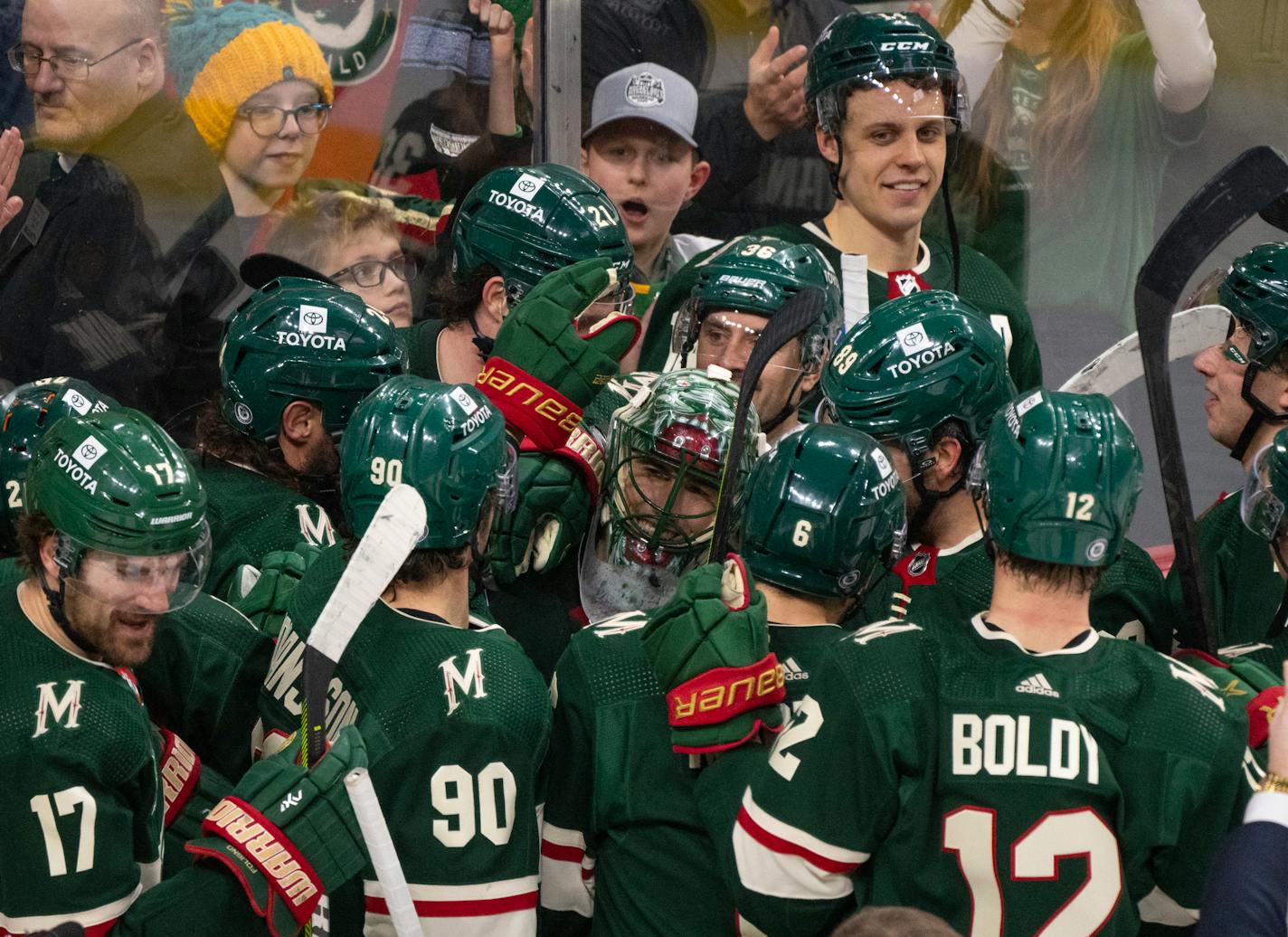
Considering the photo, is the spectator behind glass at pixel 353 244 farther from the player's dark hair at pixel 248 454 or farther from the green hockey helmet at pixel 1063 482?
the green hockey helmet at pixel 1063 482

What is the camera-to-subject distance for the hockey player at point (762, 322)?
155 inches

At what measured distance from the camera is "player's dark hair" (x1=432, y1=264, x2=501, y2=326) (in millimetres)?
4359

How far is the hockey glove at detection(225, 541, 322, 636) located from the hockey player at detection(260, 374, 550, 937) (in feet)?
1.47

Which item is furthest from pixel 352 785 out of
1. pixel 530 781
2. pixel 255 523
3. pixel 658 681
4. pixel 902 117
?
pixel 902 117

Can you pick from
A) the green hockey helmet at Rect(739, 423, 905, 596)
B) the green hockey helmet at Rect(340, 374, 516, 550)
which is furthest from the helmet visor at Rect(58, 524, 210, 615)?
the green hockey helmet at Rect(739, 423, 905, 596)

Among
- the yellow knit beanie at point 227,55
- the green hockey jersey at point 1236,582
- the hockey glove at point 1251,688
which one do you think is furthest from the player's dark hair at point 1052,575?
the yellow knit beanie at point 227,55

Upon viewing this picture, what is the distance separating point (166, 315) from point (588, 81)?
1594mm

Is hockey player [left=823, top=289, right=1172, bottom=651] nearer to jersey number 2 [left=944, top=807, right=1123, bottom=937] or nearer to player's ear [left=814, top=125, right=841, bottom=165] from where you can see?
jersey number 2 [left=944, top=807, right=1123, bottom=937]

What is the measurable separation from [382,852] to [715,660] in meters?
0.60

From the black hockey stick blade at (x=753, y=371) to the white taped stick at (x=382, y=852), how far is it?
2.79 feet

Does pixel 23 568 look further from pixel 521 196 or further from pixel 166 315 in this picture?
pixel 166 315

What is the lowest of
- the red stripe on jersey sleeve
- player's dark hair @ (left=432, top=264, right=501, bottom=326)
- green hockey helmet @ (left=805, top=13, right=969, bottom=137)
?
the red stripe on jersey sleeve

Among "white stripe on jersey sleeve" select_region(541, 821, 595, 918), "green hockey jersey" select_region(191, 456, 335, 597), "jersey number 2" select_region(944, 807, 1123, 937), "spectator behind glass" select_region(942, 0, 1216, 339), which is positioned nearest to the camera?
"jersey number 2" select_region(944, 807, 1123, 937)

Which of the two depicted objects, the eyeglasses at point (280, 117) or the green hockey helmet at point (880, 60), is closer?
the green hockey helmet at point (880, 60)
